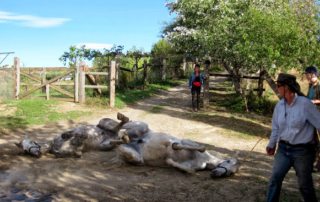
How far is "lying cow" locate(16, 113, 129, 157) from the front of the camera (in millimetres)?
8820

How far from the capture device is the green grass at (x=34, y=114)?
43.0 ft

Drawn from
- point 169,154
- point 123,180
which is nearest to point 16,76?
point 169,154

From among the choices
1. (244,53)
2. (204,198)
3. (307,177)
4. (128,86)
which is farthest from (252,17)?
(128,86)

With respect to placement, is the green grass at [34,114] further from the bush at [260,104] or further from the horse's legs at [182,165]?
the horse's legs at [182,165]

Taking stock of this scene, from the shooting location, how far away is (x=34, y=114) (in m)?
14.2

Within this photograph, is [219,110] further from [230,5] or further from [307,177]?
[307,177]

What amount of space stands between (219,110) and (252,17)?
4574mm

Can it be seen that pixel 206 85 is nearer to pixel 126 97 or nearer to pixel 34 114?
pixel 126 97

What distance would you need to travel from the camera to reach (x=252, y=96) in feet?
55.9

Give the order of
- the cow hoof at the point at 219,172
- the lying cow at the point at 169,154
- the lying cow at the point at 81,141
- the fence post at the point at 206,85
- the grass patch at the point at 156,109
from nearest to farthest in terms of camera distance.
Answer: the cow hoof at the point at 219,172, the lying cow at the point at 169,154, the lying cow at the point at 81,141, the grass patch at the point at 156,109, the fence post at the point at 206,85

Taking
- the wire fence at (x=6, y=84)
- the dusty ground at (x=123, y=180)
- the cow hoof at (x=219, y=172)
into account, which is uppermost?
the wire fence at (x=6, y=84)

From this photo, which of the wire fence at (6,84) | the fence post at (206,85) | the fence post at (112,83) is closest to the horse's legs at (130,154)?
the fence post at (112,83)

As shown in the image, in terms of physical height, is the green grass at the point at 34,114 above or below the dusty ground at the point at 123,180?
above

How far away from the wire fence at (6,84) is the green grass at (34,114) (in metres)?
2.26
